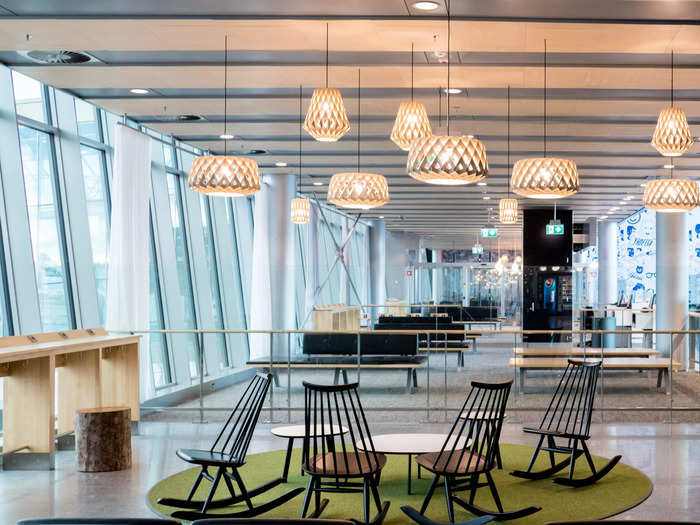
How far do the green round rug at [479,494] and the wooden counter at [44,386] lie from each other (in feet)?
4.24

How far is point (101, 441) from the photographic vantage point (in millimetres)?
6902

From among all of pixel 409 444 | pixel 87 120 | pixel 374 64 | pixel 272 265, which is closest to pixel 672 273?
pixel 272 265

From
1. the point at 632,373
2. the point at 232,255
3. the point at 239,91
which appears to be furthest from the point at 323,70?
the point at 232,255

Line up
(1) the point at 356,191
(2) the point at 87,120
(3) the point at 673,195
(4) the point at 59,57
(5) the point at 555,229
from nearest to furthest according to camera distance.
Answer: (1) the point at 356,191 → (3) the point at 673,195 → (4) the point at 59,57 → (2) the point at 87,120 → (5) the point at 555,229

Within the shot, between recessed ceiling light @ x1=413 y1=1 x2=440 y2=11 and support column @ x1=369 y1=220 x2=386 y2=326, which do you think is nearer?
recessed ceiling light @ x1=413 y1=1 x2=440 y2=11

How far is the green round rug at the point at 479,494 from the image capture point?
18.0 ft

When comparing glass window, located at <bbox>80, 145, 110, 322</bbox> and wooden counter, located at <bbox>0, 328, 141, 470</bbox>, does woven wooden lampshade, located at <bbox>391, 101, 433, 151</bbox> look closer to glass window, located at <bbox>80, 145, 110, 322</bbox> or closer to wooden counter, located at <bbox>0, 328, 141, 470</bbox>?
wooden counter, located at <bbox>0, 328, 141, 470</bbox>

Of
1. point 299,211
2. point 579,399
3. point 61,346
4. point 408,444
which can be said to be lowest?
point 408,444

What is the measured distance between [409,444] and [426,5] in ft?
10.5

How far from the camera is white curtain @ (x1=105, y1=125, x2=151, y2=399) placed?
9422 millimetres

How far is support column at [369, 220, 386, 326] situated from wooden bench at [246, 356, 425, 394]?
5.29m

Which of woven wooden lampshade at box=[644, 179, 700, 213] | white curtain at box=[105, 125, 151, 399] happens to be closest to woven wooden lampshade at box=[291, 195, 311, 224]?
white curtain at box=[105, 125, 151, 399]

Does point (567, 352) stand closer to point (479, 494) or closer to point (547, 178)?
point (479, 494)

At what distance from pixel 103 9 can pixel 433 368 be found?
5197 millimetres
